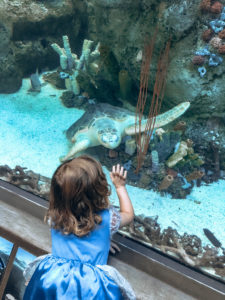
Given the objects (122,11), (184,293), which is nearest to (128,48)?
(122,11)

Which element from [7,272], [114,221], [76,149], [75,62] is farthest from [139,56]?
[7,272]

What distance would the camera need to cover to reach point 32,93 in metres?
3.59

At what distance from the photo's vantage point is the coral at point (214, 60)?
2404 millimetres

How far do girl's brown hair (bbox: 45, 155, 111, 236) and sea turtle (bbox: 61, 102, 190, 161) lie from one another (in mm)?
1392

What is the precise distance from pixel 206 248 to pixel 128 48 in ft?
7.65

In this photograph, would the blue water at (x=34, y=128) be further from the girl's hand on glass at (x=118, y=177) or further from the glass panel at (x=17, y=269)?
the girl's hand on glass at (x=118, y=177)

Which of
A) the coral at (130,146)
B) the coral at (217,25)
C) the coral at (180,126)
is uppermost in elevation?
the coral at (217,25)

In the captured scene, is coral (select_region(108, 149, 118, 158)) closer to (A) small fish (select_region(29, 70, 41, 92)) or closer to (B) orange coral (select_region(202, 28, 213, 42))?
(B) orange coral (select_region(202, 28, 213, 42))

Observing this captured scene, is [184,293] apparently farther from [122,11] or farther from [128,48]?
[122,11]

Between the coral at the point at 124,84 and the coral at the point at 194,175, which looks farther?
the coral at the point at 124,84

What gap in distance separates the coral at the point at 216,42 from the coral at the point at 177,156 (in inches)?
40.2

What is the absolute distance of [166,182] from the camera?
229 centimetres

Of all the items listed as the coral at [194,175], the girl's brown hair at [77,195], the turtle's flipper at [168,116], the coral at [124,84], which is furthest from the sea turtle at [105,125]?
the girl's brown hair at [77,195]

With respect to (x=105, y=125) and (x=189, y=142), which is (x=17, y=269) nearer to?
(x=105, y=125)
